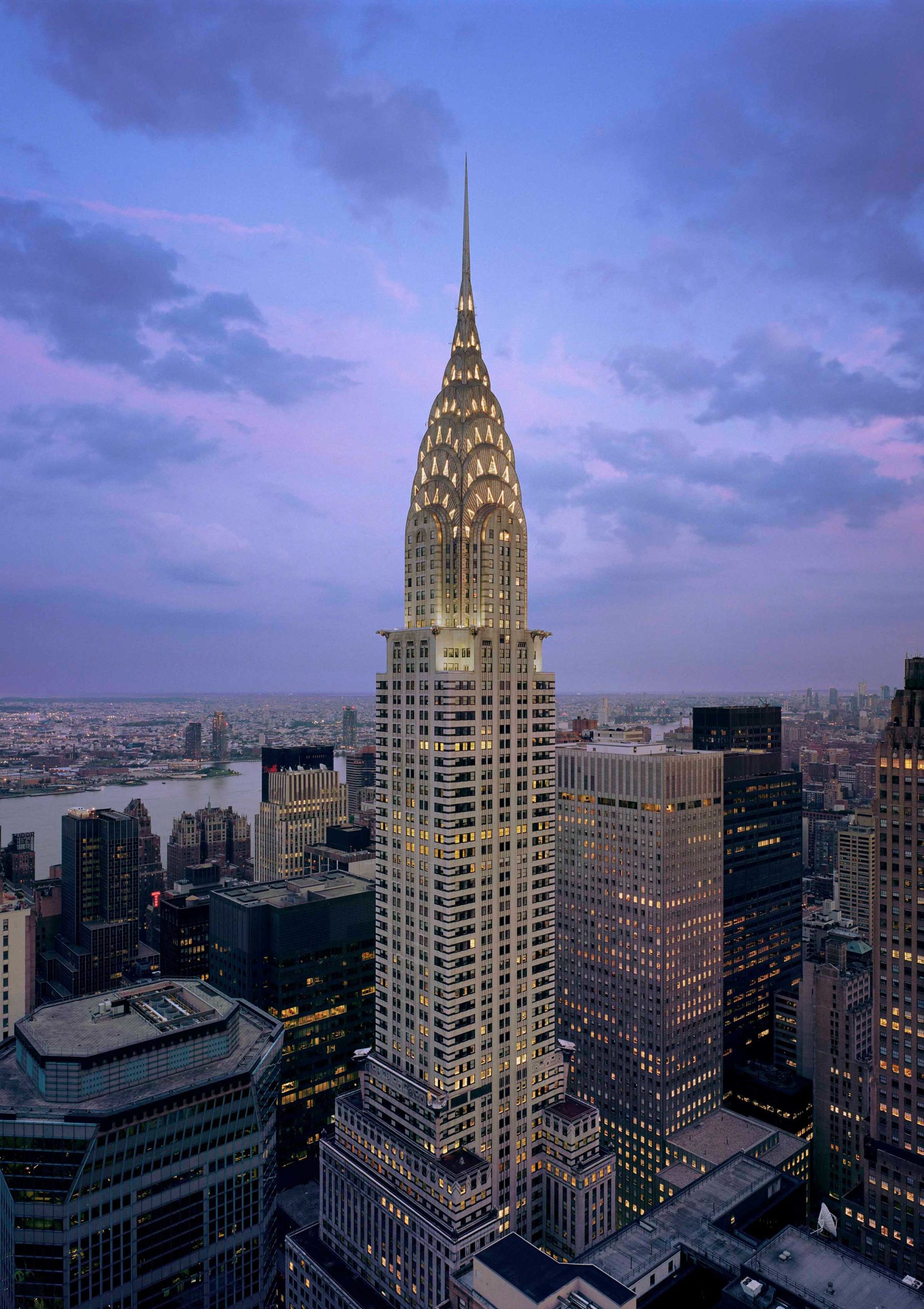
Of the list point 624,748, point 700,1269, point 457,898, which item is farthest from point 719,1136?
point 457,898

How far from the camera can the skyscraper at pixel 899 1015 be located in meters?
87.8

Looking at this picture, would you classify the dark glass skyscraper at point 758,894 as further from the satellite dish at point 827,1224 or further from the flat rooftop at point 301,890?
the flat rooftop at point 301,890

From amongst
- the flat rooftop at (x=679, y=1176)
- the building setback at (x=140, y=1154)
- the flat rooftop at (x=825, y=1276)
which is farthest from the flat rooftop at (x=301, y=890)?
the flat rooftop at (x=825, y=1276)

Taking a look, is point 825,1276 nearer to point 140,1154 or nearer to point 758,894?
point 140,1154

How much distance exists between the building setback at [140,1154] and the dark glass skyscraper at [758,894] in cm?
11329

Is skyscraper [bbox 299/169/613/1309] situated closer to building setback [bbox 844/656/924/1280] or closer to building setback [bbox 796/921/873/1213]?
building setback [bbox 844/656/924/1280]

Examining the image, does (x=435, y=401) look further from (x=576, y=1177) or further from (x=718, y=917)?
(x=718, y=917)

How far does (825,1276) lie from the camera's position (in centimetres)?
6538

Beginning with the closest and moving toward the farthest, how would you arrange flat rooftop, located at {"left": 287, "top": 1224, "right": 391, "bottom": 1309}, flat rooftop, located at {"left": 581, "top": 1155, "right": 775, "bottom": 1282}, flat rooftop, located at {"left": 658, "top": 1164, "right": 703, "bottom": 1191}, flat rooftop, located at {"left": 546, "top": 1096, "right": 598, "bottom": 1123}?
flat rooftop, located at {"left": 581, "top": 1155, "right": 775, "bottom": 1282} < flat rooftop, located at {"left": 287, "top": 1224, "right": 391, "bottom": 1309} < flat rooftop, located at {"left": 546, "top": 1096, "right": 598, "bottom": 1123} < flat rooftop, located at {"left": 658, "top": 1164, "right": 703, "bottom": 1191}

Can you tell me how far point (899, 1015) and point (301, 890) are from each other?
352ft

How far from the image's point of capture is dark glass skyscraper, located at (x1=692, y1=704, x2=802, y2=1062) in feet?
568

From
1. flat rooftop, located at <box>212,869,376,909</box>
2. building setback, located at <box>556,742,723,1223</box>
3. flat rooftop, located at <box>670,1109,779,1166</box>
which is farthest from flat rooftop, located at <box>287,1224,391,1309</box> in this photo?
building setback, located at <box>556,742,723,1223</box>

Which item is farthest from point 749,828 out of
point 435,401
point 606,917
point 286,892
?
point 435,401

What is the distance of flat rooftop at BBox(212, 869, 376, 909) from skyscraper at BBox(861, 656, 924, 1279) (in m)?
87.1
